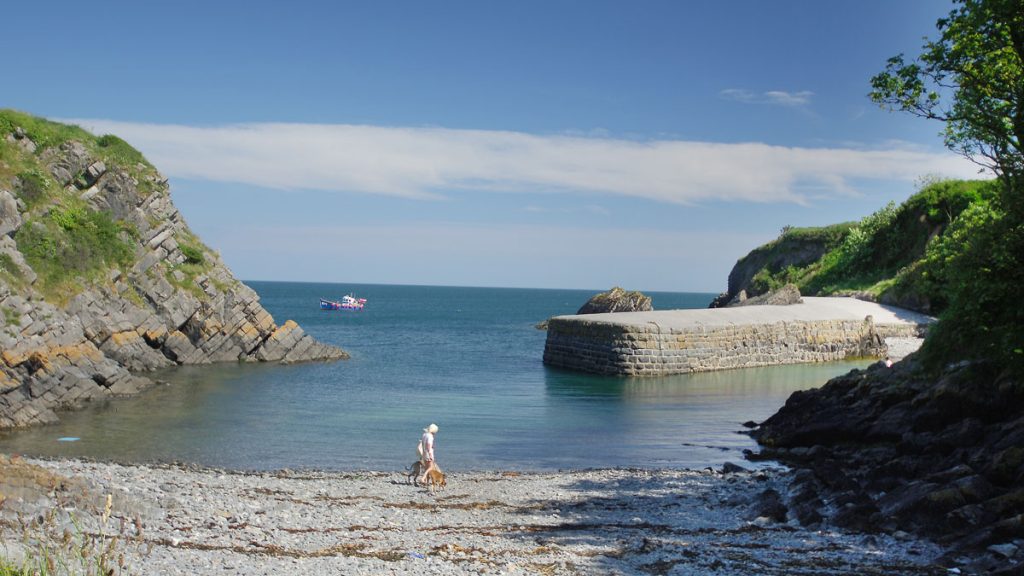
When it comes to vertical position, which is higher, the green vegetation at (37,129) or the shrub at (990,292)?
the green vegetation at (37,129)

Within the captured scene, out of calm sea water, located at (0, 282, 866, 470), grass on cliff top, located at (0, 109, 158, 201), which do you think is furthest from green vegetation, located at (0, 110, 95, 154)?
calm sea water, located at (0, 282, 866, 470)

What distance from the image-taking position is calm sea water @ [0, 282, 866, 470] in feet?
64.5

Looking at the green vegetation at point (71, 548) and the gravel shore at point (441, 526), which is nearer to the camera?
the green vegetation at point (71, 548)

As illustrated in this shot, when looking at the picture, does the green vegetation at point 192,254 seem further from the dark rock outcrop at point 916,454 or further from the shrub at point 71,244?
the dark rock outcrop at point 916,454

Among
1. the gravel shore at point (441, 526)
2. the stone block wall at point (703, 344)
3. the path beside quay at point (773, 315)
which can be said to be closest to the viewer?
the gravel shore at point (441, 526)

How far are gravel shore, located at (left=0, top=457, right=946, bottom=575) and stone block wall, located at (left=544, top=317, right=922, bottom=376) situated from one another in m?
19.4

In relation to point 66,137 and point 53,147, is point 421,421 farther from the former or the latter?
point 66,137

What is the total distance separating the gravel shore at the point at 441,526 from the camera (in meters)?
9.66

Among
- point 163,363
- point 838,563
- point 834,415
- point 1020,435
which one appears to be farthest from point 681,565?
point 163,363

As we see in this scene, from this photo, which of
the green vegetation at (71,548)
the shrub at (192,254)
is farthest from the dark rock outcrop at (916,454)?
the shrub at (192,254)

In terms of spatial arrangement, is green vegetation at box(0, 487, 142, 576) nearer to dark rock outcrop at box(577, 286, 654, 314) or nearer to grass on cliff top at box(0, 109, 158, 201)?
grass on cliff top at box(0, 109, 158, 201)

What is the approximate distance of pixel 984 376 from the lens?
15961 mm

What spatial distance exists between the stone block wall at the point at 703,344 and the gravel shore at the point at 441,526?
63.5 feet

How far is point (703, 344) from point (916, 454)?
73.1 feet
